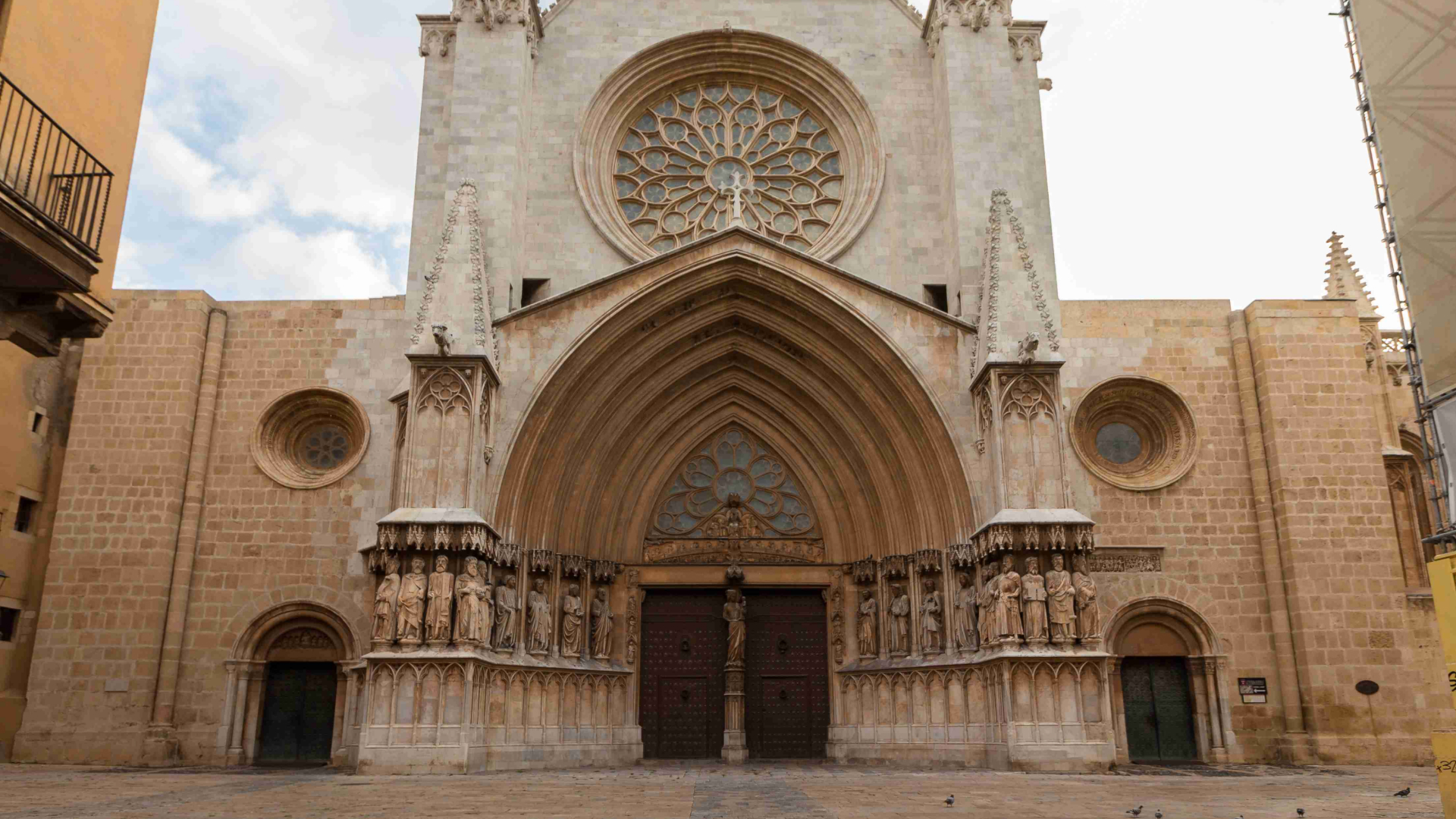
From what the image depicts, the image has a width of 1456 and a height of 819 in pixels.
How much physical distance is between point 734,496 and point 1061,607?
5589 mm

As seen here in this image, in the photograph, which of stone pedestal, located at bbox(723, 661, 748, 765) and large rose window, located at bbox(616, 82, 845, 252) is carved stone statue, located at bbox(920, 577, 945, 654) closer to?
stone pedestal, located at bbox(723, 661, 748, 765)

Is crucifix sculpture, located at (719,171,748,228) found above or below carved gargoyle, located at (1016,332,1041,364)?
above

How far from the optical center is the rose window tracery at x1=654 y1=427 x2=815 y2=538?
17172mm

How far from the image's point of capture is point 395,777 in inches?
480

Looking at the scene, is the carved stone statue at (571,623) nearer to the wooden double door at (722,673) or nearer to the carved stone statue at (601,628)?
the carved stone statue at (601,628)

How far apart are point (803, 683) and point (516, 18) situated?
11443 mm

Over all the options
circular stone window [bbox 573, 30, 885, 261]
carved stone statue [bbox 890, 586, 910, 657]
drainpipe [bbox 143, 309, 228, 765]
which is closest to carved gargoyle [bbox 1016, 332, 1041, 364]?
carved stone statue [bbox 890, 586, 910, 657]

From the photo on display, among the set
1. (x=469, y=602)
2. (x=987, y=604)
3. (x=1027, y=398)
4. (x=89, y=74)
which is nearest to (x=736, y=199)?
(x=1027, y=398)

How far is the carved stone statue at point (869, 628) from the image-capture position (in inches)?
630

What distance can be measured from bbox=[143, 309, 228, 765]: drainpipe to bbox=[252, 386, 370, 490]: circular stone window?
2.72ft

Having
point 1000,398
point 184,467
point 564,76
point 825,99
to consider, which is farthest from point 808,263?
point 184,467

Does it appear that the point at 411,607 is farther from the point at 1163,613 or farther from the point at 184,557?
the point at 1163,613

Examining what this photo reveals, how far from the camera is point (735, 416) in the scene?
1748cm

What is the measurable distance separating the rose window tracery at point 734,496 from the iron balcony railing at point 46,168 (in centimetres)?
955
